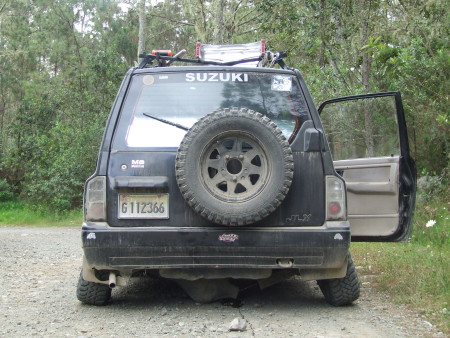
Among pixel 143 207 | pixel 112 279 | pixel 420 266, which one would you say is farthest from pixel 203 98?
pixel 420 266

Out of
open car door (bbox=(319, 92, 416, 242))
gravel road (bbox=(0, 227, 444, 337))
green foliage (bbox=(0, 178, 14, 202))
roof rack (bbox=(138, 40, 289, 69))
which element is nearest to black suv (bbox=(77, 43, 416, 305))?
gravel road (bbox=(0, 227, 444, 337))

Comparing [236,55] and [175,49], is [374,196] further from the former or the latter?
[175,49]

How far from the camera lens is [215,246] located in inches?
174

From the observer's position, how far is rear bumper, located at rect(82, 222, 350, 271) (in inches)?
174

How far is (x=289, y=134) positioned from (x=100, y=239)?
164cm

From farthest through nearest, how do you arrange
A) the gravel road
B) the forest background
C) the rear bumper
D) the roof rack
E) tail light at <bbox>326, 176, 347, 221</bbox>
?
the forest background → the roof rack → tail light at <bbox>326, 176, 347, 221</bbox> → the rear bumper → the gravel road

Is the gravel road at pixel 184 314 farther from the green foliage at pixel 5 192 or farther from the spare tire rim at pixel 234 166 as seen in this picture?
the green foliage at pixel 5 192

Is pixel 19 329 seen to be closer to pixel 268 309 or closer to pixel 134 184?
pixel 134 184

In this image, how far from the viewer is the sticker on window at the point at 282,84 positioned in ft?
16.1

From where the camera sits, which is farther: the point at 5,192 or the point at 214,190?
the point at 5,192

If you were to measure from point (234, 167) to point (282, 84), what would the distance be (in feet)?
3.13

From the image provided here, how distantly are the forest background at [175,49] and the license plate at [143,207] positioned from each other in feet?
15.6

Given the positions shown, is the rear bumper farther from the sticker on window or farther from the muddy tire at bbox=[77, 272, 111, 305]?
the sticker on window

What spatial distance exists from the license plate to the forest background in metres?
4.74
